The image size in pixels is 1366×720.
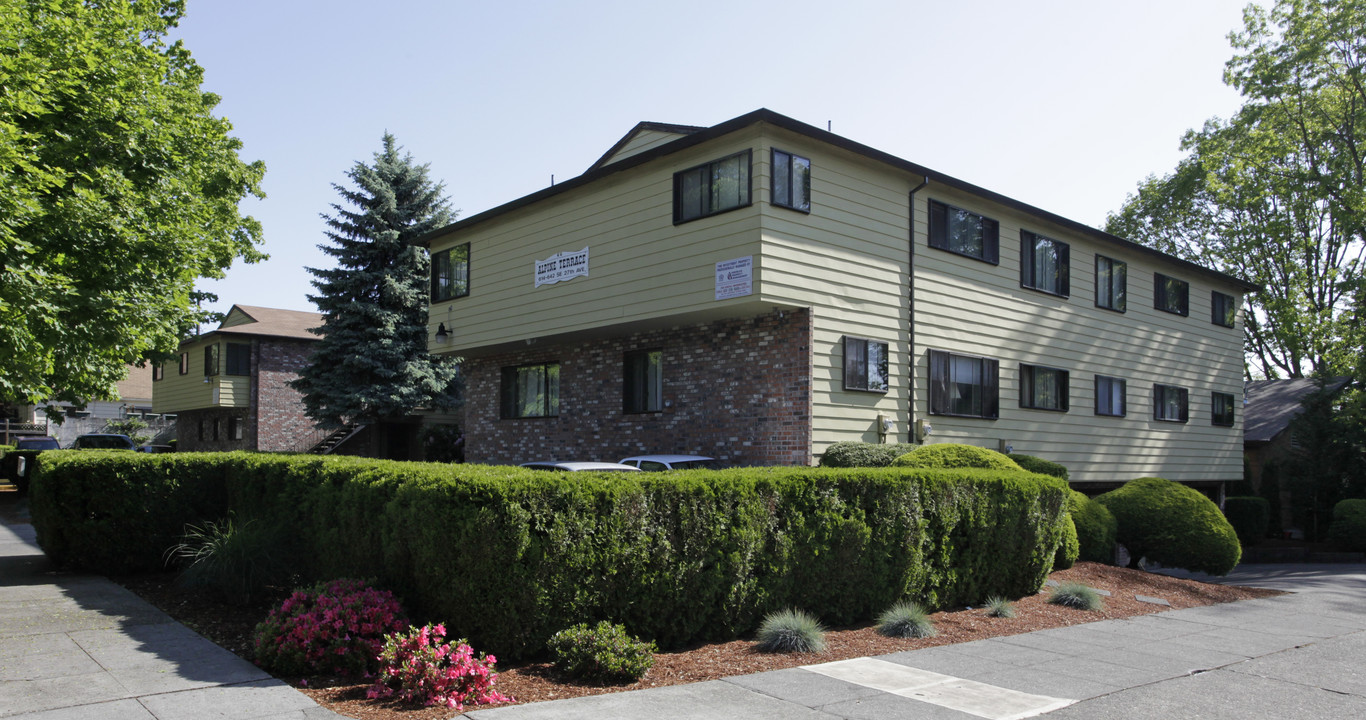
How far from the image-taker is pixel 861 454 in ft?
46.8

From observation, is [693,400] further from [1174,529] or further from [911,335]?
[1174,529]

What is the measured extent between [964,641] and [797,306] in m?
6.93

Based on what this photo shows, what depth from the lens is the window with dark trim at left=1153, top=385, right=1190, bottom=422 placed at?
78.7 ft

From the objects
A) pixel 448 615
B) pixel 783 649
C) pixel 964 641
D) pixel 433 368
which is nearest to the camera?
pixel 448 615

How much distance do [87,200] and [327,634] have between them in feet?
27.4

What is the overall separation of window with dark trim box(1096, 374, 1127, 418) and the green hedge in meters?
10.9

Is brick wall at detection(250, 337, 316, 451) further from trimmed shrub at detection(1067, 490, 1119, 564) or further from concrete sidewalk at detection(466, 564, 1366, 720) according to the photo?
concrete sidewalk at detection(466, 564, 1366, 720)

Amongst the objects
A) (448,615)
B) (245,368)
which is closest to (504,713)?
(448,615)

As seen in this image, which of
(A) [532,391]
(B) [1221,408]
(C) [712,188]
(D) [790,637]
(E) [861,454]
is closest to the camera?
(D) [790,637]

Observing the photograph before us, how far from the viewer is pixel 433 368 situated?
28.5m

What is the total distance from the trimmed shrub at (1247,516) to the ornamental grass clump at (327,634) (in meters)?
26.1

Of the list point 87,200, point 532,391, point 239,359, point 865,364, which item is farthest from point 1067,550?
point 239,359

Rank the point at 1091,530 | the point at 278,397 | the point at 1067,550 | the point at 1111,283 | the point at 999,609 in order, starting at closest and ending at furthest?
1. the point at 999,609
2. the point at 1067,550
3. the point at 1091,530
4. the point at 1111,283
5. the point at 278,397

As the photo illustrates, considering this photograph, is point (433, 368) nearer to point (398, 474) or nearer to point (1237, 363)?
point (398, 474)
